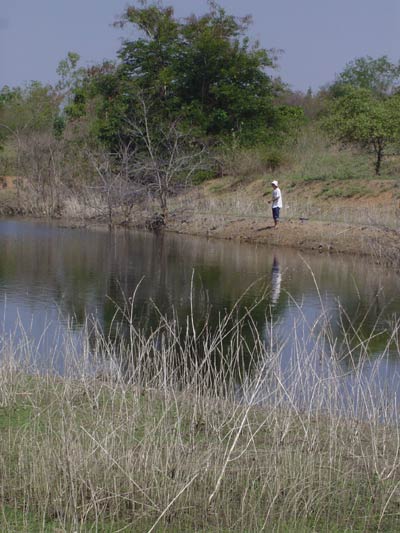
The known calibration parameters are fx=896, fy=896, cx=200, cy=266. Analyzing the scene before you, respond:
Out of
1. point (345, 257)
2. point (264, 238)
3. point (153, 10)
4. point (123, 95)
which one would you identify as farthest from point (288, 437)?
point (153, 10)

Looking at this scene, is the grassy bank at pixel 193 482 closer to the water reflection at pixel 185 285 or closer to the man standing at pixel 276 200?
the water reflection at pixel 185 285

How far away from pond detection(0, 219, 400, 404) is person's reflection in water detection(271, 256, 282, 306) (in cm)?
2

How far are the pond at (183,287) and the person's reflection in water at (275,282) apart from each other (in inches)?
1.0

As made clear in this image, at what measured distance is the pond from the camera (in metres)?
14.1

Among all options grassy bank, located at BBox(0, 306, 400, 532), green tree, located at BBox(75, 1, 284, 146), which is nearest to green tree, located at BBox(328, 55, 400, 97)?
green tree, located at BBox(75, 1, 284, 146)

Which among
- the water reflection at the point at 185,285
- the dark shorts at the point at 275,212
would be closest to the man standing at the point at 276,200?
the dark shorts at the point at 275,212

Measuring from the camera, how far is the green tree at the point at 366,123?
3472 cm

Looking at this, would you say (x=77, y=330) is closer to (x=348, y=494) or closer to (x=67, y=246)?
(x=348, y=494)

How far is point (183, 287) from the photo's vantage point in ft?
66.0

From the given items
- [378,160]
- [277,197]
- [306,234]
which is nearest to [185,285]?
[277,197]

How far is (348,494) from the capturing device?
6.39m

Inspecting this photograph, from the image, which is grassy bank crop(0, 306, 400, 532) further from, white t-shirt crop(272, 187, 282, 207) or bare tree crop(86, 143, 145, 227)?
bare tree crop(86, 143, 145, 227)

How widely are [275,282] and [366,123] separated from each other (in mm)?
15495

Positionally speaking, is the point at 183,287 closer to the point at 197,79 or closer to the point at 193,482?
the point at 193,482
